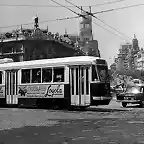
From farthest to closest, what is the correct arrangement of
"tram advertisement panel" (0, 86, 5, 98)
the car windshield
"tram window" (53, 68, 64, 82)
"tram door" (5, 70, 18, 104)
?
the car windshield
"tram advertisement panel" (0, 86, 5, 98)
"tram door" (5, 70, 18, 104)
"tram window" (53, 68, 64, 82)

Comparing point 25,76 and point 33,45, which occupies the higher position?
point 33,45

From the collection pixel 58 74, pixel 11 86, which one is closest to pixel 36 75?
pixel 58 74

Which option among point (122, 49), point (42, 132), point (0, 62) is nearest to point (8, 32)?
point (0, 62)

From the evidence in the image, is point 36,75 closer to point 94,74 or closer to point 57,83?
point 57,83

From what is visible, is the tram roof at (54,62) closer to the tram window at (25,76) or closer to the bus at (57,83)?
the bus at (57,83)

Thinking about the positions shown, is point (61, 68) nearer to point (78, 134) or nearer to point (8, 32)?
point (78, 134)

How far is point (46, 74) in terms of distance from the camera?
788 inches

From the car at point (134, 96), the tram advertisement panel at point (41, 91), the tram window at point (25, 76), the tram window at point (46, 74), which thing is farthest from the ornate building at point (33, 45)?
the tram window at point (46, 74)

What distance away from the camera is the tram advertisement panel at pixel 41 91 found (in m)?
19.6

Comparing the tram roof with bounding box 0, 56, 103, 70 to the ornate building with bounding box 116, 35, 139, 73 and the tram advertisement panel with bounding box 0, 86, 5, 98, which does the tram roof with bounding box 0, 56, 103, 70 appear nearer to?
the tram advertisement panel with bounding box 0, 86, 5, 98

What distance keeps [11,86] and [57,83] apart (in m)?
3.81

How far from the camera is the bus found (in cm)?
1841

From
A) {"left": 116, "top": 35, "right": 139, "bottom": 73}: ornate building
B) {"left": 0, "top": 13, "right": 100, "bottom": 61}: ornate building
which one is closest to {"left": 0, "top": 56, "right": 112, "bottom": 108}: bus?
{"left": 0, "top": 13, "right": 100, "bottom": 61}: ornate building

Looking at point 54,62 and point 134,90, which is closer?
point 54,62
